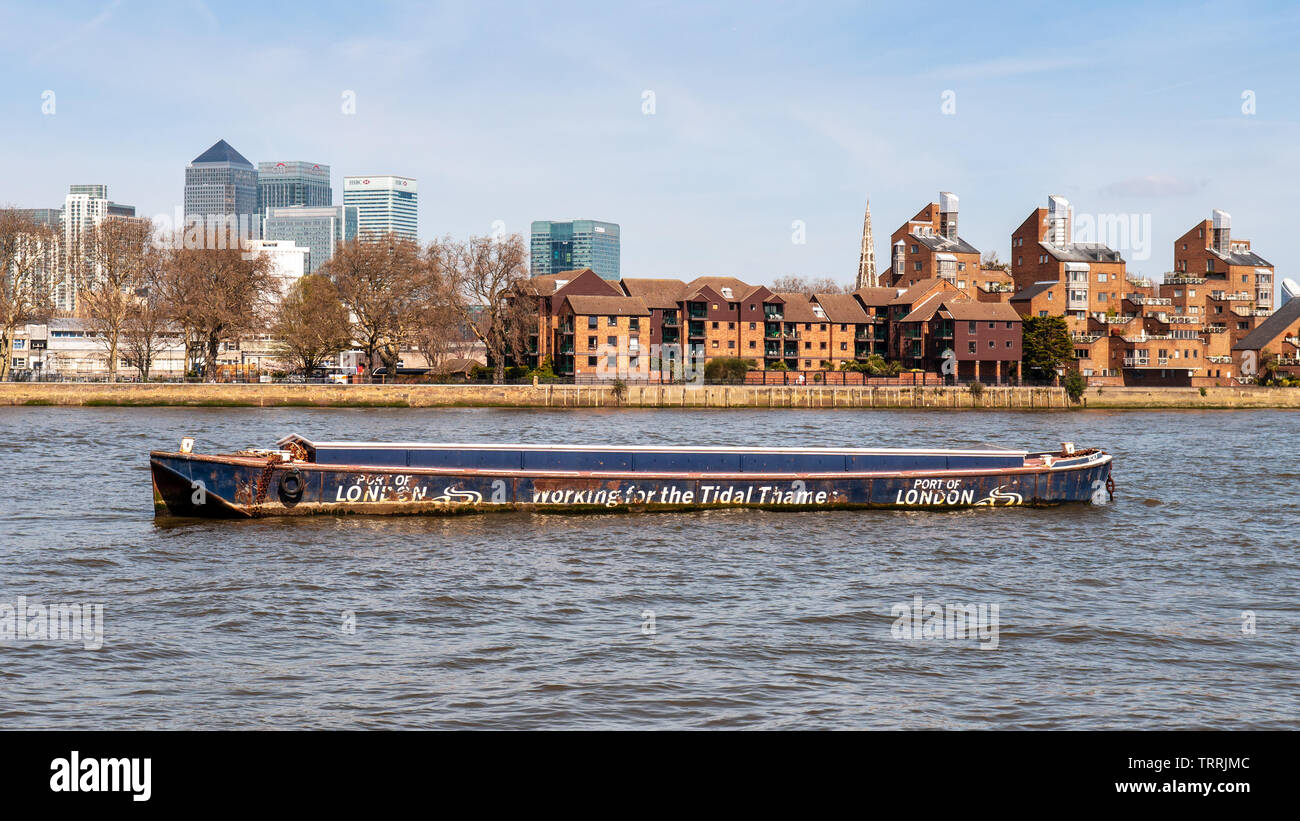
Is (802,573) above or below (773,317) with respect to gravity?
below

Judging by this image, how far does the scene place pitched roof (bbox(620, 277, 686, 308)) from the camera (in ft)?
379

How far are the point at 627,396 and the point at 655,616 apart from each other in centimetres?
7360

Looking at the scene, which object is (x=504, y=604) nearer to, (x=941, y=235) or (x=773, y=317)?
(x=773, y=317)

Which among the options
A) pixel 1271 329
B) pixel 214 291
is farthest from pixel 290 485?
pixel 1271 329

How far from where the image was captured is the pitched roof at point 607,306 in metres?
106

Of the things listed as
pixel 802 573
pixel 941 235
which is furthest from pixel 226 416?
pixel 941 235

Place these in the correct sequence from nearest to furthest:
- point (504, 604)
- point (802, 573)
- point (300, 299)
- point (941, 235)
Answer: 1. point (504, 604)
2. point (802, 573)
3. point (300, 299)
4. point (941, 235)

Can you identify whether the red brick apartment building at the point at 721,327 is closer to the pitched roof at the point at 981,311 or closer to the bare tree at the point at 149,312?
the pitched roof at the point at 981,311

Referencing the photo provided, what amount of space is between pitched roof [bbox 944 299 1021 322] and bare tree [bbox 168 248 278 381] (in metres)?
64.2

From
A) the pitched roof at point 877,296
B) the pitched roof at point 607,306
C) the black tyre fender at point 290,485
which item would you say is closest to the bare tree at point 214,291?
the pitched roof at point 607,306

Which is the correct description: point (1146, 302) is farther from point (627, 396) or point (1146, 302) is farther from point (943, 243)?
point (627, 396)
